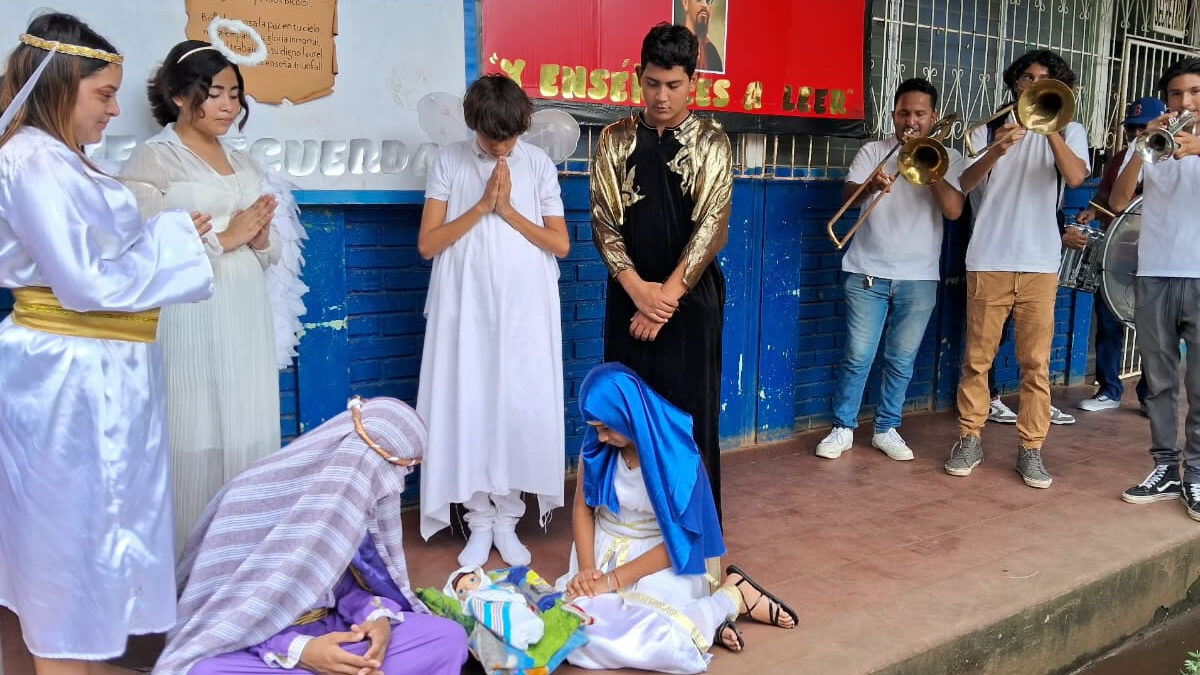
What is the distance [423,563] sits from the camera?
3.44m

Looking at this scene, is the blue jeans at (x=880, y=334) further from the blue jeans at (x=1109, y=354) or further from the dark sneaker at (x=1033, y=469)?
the blue jeans at (x=1109, y=354)

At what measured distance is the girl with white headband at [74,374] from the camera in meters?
2.11

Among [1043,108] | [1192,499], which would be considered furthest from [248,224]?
[1192,499]

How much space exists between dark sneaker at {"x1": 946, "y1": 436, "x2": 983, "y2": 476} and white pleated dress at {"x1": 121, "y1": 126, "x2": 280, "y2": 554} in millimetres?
3186

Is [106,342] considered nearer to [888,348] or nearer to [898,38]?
[888,348]

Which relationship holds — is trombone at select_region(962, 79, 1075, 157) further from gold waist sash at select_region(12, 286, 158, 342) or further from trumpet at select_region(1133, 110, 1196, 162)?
→ gold waist sash at select_region(12, 286, 158, 342)

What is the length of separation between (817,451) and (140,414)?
11.4 ft

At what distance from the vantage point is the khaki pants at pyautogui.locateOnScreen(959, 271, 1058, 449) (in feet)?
14.5

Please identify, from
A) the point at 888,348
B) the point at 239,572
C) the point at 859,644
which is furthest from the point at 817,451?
the point at 239,572

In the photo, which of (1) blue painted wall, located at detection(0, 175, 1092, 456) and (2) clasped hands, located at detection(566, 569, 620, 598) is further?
(1) blue painted wall, located at detection(0, 175, 1092, 456)

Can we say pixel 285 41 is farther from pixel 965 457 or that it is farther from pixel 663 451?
pixel 965 457

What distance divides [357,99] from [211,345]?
3.76 ft

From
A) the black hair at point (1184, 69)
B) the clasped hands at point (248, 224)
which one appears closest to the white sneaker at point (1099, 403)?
the black hair at point (1184, 69)

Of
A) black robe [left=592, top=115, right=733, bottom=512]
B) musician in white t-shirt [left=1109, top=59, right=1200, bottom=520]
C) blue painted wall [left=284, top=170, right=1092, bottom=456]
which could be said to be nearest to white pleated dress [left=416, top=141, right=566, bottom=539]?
black robe [left=592, top=115, right=733, bottom=512]
